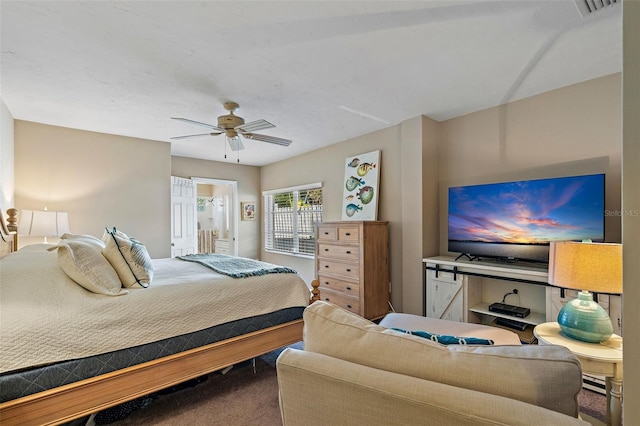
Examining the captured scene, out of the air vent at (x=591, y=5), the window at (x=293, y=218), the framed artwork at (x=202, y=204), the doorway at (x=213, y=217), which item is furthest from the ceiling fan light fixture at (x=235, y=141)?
the framed artwork at (x=202, y=204)

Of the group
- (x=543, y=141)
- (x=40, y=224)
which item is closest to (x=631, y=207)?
(x=543, y=141)

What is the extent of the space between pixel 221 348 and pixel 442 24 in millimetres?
2588

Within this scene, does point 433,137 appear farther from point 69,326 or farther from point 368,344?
point 69,326

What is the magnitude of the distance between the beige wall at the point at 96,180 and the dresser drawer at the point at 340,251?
235cm

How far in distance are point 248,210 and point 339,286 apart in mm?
2988

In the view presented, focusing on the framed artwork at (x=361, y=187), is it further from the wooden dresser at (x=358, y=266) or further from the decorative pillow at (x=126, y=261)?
the decorative pillow at (x=126, y=261)

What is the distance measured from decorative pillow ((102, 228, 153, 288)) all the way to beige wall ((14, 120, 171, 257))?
219 cm

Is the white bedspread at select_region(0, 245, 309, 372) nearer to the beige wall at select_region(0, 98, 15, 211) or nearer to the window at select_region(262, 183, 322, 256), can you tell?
the beige wall at select_region(0, 98, 15, 211)

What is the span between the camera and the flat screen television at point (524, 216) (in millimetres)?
2373

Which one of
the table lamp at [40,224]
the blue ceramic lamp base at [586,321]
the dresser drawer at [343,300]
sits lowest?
the dresser drawer at [343,300]

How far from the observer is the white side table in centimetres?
138

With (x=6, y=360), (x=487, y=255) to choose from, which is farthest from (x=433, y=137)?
(x=6, y=360)

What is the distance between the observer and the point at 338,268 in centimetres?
378

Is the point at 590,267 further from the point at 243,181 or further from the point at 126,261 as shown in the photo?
the point at 243,181
